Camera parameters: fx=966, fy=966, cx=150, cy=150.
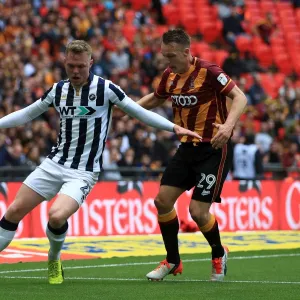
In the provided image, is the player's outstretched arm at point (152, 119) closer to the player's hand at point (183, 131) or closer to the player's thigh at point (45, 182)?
the player's hand at point (183, 131)

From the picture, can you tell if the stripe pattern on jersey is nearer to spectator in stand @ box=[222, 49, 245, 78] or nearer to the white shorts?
the white shorts

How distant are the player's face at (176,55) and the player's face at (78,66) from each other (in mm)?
784

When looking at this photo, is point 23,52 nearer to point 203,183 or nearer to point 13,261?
point 13,261

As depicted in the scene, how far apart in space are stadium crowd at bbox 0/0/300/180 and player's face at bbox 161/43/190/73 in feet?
25.3

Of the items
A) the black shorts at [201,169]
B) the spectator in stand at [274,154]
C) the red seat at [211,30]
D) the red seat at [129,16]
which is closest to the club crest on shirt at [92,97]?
the black shorts at [201,169]

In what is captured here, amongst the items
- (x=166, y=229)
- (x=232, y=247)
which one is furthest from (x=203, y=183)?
(x=232, y=247)

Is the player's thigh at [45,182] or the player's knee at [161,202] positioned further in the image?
the player's knee at [161,202]

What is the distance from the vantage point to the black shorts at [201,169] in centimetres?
926

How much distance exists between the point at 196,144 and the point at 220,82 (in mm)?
642

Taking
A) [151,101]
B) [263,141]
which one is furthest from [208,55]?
[151,101]

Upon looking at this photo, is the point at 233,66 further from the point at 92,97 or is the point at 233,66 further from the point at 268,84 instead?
the point at 92,97

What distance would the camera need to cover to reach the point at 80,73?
880cm

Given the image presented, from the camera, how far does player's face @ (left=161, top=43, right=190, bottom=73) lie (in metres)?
A: 9.17

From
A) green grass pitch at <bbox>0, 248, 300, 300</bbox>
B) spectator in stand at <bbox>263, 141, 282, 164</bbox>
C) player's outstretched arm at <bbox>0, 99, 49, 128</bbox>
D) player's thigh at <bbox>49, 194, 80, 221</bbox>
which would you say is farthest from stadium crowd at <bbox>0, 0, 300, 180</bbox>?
player's thigh at <bbox>49, 194, 80, 221</bbox>
